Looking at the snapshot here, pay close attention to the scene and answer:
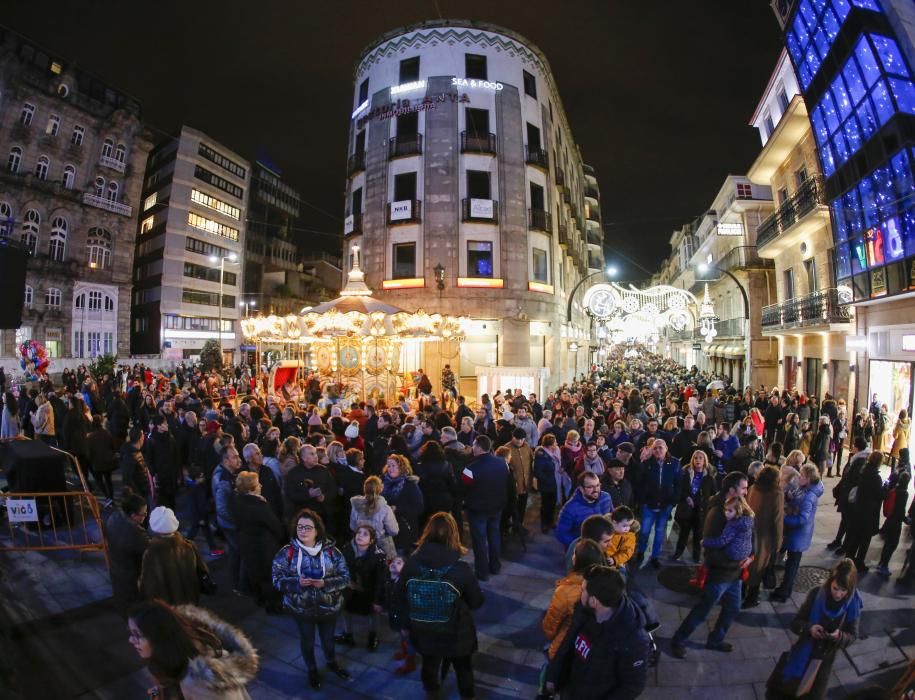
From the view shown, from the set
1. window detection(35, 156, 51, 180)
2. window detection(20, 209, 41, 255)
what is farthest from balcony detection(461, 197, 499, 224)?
window detection(35, 156, 51, 180)

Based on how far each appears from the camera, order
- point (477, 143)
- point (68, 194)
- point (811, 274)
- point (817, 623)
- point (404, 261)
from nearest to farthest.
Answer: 1. point (817, 623)
2. point (811, 274)
3. point (477, 143)
4. point (404, 261)
5. point (68, 194)

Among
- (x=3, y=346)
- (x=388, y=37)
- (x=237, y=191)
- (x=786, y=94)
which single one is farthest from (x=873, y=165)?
(x=237, y=191)

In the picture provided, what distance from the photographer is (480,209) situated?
27.5 metres

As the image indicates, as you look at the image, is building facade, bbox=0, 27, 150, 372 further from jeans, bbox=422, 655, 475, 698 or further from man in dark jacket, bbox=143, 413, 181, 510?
jeans, bbox=422, 655, 475, 698

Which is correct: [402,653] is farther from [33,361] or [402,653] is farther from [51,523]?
[33,361]

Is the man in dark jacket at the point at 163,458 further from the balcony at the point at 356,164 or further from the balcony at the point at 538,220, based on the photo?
the balcony at the point at 356,164

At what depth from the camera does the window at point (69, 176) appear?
39.9 m

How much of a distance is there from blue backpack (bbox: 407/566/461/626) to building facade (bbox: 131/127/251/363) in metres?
50.5

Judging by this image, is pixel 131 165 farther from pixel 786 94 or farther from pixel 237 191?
pixel 786 94

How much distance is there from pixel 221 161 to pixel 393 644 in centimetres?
6303

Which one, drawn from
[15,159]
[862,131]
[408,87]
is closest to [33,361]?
[15,159]

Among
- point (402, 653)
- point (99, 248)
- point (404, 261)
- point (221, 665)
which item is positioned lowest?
point (402, 653)

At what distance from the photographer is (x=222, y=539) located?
27.8 feet

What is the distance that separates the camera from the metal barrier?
739 cm
